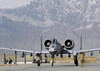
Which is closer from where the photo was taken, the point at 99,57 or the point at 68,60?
the point at 68,60

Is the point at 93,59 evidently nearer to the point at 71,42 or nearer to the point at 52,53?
the point at 71,42

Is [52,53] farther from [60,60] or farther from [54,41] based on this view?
[60,60]

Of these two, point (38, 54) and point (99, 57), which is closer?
point (38, 54)

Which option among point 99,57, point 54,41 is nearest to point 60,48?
point 54,41

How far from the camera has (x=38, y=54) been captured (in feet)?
178

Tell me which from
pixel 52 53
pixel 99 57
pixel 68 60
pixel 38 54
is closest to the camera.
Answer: pixel 52 53

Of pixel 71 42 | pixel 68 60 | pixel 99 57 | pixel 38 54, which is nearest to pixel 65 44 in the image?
pixel 71 42

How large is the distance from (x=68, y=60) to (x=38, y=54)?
31.1m

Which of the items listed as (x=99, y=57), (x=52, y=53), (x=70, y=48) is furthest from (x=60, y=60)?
(x=99, y=57)

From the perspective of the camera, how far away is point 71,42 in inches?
2185

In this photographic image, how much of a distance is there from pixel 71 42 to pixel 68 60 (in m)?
29.6

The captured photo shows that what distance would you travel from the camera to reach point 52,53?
5062 centimetres

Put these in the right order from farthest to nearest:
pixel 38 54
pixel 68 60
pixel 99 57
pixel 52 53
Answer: pixel 99 57 → pixel 68 60 → pixel 38 54 → pixel 52 53

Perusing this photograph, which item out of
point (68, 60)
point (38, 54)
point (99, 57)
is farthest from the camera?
point (99, 57)
